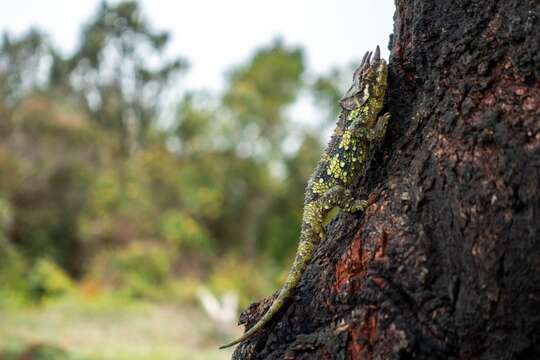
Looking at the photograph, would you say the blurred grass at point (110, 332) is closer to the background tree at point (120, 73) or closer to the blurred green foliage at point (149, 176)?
the blurred green foliage at point (149, 176)

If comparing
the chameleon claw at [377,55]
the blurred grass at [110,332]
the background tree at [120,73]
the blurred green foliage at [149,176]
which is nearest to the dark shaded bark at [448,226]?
the chameleon claw at [377,55]

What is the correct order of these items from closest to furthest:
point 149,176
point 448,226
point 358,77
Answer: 1. point 448,226
2. point 358,77
3. point 149,176

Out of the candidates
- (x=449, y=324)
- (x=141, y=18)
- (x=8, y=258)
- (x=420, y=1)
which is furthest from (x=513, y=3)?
(x=141, y=18)

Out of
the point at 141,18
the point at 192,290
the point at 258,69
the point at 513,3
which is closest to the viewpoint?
the point at 513,3

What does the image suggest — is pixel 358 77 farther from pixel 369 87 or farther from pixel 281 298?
pixel 281 298

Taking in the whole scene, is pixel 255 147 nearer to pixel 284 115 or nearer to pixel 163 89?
pixel 284 115

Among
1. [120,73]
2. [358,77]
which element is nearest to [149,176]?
[120,73]
